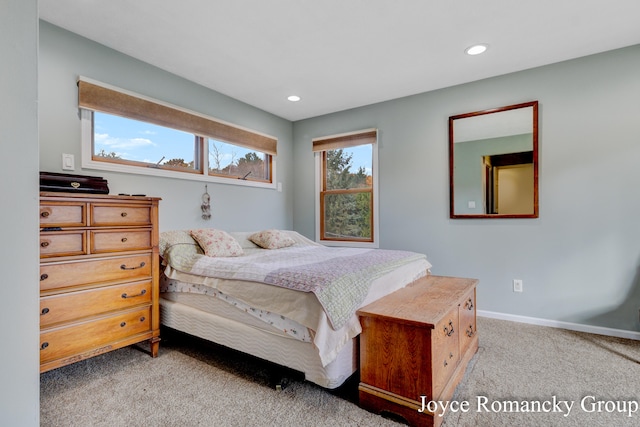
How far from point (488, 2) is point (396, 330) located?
2102 millimetres

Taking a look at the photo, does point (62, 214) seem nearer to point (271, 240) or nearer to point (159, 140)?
point (159, 140)

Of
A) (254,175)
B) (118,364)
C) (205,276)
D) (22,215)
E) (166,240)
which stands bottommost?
(118,364)

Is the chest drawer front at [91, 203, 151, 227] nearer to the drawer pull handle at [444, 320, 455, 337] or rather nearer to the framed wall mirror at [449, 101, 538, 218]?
the drawer pull handle at [444, 320, 455, 337]

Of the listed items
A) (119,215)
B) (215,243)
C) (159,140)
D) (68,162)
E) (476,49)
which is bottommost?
(215,243)

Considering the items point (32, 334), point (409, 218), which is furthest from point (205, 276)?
point (409, 218)

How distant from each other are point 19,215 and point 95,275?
109 cm

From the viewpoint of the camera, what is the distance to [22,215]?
1.00 metres

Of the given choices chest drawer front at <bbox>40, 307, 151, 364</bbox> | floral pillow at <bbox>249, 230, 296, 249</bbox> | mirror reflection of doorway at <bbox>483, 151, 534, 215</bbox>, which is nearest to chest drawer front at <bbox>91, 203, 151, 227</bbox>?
chest drawer front at <bbox>40, 307, 151, 364</bbox>

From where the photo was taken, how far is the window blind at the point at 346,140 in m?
3.80

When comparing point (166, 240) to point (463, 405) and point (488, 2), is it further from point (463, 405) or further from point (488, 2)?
point (488, 2)

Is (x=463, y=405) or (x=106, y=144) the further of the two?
(x=106, y=144)

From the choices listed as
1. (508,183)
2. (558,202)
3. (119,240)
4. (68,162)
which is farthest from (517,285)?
(68,162)

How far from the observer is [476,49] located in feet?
8.45

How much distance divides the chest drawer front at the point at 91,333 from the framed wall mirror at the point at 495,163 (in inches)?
117
